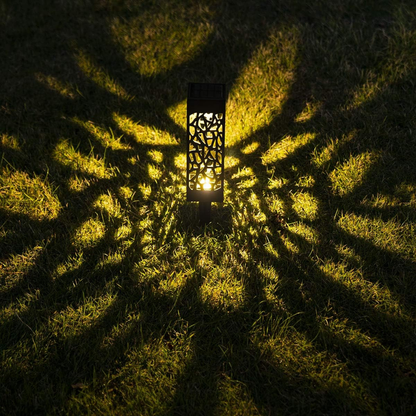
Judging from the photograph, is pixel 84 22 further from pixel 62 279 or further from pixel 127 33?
pixel 62 279

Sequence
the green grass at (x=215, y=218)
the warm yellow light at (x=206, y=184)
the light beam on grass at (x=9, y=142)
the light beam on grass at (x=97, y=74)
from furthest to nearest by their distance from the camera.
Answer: the light beam on grass at (x=97, y=74) → the light beam on grass at (x=9, y=142) → the warm yellow light at (x=206, y=184) → the green grass at (x=215, y=218)

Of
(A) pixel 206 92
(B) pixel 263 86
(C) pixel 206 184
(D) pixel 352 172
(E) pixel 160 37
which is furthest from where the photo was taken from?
(E) pixel 160 37

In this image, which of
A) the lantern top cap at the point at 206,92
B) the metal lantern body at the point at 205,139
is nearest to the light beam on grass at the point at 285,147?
the metal lantern body at the point at 205,139

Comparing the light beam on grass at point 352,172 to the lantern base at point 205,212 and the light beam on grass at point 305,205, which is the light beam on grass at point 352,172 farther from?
the lantern base at point 205,212

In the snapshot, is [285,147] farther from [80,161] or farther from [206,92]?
[80,161]

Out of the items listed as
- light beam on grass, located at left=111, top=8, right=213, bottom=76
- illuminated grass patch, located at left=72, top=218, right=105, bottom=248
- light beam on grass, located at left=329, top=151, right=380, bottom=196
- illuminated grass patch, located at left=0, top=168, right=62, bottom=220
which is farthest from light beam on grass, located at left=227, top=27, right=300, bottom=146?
illuminated grass patch, located at left=0, top=168, right=62, bottom=220

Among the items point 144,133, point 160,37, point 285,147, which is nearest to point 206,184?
point 285,147

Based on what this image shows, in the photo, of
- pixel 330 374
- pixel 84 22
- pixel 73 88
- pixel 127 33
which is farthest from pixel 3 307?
pixel 84 22

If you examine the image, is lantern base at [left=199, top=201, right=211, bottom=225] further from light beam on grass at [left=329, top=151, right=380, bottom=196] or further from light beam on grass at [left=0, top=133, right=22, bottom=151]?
light beam on grass at [left=0, top=133, right=22, bottom=151]
